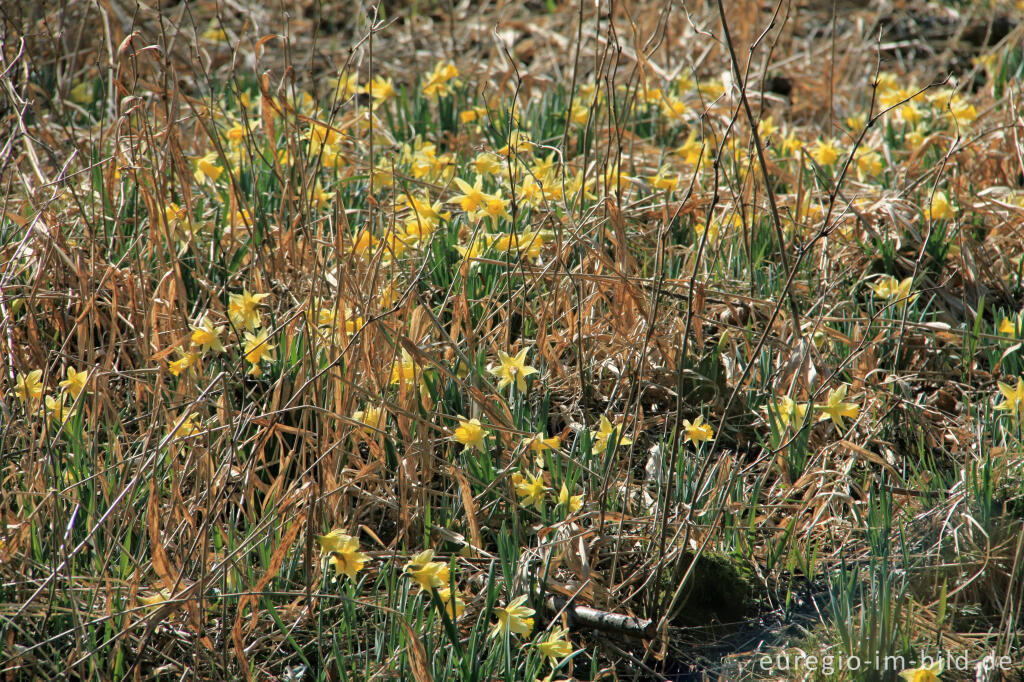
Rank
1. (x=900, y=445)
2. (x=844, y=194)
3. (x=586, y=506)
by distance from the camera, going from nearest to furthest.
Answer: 1. (x=586, y=506)
2. (x=900, y=445)
3. (x=844, y=194)

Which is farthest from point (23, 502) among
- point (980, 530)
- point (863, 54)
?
point (863, 54)

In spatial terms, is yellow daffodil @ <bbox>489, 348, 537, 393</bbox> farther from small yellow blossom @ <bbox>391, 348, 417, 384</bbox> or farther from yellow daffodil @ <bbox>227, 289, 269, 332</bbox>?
yellow daffodil @ <bbox>227, 289, 269, 332</bbox>

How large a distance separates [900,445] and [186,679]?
→ 173 centimetres

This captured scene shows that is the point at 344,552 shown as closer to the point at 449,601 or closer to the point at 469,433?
the point at 449,601

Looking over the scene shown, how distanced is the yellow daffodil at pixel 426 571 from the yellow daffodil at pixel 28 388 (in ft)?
3.10

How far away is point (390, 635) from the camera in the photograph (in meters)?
1.53

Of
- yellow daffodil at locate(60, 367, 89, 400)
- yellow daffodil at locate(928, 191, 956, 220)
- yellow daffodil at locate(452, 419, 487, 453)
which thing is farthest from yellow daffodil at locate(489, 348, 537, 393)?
yellow daffodil at locate(928, 191, 956, 220)

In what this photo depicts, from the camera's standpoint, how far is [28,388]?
1.89m

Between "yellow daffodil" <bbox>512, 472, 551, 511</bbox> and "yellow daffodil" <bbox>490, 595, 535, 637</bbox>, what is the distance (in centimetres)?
28

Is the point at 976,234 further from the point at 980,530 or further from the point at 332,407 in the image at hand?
the point at 332,407

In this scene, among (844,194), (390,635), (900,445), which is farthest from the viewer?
(844,194)

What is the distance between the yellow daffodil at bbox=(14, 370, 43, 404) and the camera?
6.15ft

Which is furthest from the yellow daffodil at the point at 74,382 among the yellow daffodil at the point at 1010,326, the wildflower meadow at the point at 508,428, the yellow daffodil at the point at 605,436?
the yellow daffodil at the point at 1010,326

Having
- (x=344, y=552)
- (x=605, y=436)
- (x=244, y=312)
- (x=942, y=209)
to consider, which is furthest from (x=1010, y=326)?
(x=244, y=312)
